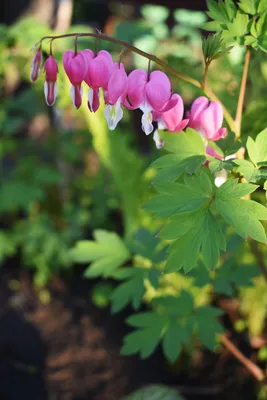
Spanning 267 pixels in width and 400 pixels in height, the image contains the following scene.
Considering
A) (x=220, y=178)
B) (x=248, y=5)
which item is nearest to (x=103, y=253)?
(x=220, y=178)

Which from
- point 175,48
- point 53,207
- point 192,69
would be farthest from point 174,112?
point 175,48

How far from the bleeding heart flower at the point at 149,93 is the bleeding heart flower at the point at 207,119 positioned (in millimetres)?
99

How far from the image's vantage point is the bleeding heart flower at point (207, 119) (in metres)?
1.08

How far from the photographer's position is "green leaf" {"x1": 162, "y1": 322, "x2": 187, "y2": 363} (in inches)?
54.8

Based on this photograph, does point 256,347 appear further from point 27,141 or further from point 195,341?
point 27,141

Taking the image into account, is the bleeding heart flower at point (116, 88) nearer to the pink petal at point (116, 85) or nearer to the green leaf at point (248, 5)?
the pink petal at point (116, 85)

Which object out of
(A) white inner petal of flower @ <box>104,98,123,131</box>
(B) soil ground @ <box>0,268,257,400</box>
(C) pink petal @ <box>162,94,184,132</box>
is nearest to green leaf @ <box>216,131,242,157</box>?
(C) pink petal @ <box>162,94,184,132</box>

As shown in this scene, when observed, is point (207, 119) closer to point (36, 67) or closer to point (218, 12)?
point (218, 12)

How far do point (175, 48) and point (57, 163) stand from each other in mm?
1465

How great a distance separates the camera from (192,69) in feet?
5.83

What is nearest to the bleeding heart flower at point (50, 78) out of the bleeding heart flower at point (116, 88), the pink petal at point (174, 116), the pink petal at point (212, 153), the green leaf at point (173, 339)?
the bleeding heart flower at point (116, 88)

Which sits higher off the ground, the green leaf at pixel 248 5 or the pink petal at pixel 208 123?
the green leaf at pixel 248 5

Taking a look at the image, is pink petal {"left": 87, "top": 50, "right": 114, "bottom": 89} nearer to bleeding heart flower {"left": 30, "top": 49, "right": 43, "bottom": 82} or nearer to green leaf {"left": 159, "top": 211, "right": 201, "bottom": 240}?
bleeding heart flower {"left": 30, "top": 49, "right": 43, "bottom": 82}

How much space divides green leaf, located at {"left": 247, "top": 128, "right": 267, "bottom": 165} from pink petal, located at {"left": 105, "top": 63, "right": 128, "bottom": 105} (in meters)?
0.26
